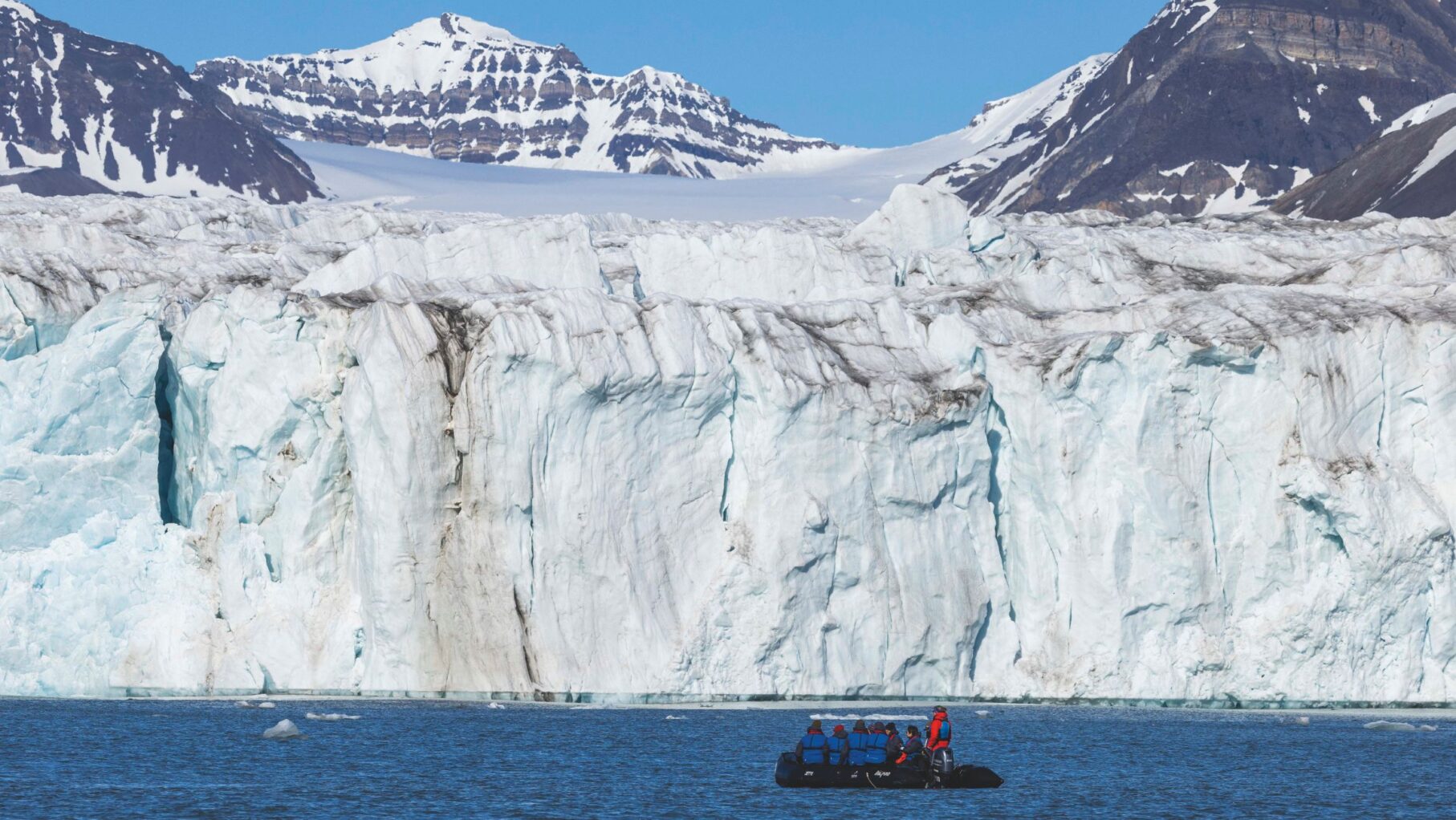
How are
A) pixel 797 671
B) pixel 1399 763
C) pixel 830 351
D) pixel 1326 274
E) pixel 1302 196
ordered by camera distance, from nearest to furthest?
1. pixel 1399 763
2. pixel 797 671
3. pixel 830 351
4. pixel 1326 274
5. pixel 1302 196

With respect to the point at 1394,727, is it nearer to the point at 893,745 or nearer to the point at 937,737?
the point at 937,737

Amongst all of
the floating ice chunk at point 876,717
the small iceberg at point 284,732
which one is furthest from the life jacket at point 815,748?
the small iceberg at point 284,732

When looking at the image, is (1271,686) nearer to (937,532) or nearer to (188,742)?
(937,532)

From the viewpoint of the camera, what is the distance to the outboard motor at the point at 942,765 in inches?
1458

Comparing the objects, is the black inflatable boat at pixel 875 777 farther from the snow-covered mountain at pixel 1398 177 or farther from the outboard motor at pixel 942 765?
the snow-covered mountain at pixel 1398 177

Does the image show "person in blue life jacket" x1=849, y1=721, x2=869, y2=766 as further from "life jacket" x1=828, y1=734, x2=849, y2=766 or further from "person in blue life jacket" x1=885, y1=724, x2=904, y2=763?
"person in blue life jacket" x1=885, y1=724, x2=904, y2=763

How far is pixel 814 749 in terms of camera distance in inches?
1462

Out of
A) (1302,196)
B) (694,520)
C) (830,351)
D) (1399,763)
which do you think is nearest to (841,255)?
(830,351)

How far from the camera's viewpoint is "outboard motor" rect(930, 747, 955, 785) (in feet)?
121

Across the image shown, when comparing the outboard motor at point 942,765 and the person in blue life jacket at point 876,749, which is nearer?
the outboard motor at point 942,765

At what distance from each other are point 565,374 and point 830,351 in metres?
7.15

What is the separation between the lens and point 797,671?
46281 mm

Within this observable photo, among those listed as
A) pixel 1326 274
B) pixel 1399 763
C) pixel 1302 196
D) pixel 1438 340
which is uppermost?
pixel 1302 196

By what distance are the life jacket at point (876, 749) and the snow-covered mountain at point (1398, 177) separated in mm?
121222
